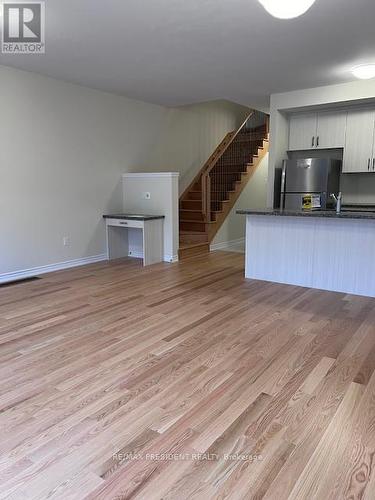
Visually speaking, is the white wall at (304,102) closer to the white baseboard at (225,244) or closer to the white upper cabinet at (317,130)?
the white upper cabinet at (317,130)

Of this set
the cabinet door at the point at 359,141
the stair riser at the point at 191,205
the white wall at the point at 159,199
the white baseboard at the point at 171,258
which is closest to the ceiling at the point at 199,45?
the cabinet door at the point at 359,141

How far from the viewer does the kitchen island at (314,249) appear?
3.98m

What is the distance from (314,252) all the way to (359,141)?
6.80 ft

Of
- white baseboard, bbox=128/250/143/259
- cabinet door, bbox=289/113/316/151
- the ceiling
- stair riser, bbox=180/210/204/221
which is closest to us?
the ceiling

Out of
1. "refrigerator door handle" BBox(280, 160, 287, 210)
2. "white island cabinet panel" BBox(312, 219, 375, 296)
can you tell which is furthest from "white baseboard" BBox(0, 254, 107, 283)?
"white island cabinet panel" BBox(312, 219, 375, 296)

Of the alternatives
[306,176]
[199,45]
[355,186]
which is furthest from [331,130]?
[199,45]

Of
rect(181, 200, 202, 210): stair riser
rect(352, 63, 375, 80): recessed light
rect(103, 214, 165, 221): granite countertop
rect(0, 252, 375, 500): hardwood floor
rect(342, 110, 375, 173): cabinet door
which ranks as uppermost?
rect(352, 63, 375, 80): recessed light

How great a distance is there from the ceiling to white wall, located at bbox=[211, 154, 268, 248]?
8.42 feet

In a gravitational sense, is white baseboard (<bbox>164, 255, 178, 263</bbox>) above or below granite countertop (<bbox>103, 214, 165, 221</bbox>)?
below

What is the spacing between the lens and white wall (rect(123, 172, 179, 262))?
5.74 m

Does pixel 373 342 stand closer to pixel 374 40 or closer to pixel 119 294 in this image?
pixel 119 294

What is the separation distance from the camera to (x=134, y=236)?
20.6 feet

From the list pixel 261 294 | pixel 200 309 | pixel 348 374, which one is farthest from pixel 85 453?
pixel 261 294

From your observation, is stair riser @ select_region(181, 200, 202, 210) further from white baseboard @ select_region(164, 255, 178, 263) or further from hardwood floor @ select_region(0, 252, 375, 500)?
hardwood floor @ select_region(0, 252, 375, 500)
